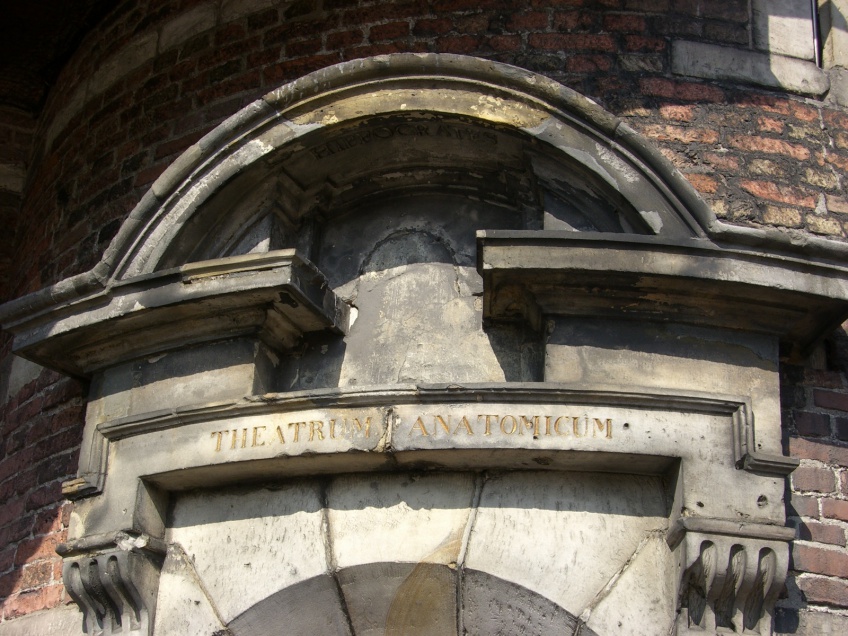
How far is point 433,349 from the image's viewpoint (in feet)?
13.0

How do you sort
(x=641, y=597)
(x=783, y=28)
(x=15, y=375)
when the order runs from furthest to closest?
(x=15, y=375) < (x=783, y=28) < (x=641, y=597)

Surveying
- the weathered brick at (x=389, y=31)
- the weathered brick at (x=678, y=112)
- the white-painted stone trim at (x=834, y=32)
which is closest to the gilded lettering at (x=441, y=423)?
the weathered brick at (x=678, y=112)

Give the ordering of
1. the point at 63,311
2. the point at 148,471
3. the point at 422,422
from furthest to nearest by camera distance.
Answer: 1. the point at 63,311
2. the point at 148,471
3. the point at 422,422

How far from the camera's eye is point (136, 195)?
4.62 m

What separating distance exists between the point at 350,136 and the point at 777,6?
1669 millimetres

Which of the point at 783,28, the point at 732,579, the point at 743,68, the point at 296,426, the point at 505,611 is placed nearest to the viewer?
the point at 732,579

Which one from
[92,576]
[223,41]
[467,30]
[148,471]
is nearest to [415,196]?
[467,30]

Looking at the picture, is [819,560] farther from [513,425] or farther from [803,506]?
[513,425]

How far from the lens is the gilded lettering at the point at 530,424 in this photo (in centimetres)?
350

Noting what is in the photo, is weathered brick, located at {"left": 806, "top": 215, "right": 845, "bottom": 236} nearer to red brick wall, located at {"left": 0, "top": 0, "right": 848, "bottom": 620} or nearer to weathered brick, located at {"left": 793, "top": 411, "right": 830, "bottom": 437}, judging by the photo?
red brick wall, located at {"left": 0, "top": 0, "right": 848, "bottom": 620}

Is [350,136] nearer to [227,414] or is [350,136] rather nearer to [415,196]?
[415,196]

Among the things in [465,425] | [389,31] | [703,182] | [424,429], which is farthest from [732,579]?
[389,31]

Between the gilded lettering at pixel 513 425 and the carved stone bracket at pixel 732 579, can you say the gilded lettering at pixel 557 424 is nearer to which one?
the gilded lettering at pixel 513 425

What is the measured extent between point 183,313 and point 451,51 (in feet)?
4.56
